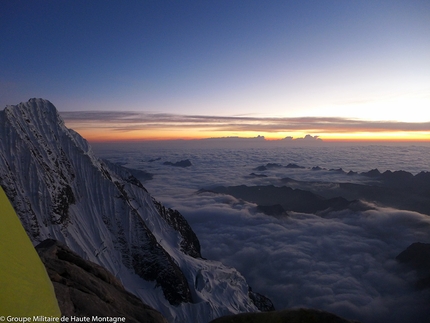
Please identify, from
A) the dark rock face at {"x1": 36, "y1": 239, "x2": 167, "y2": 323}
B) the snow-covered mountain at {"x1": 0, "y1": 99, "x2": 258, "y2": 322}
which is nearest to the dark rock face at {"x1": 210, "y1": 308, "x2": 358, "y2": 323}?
the dark rock face at {"x1": 36, "y1": 239, "x2": 167, "y2": 323}

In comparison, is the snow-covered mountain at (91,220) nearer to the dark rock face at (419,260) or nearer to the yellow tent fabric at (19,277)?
the yellow tent fabric at (19,277)

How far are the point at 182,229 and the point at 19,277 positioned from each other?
54.9 metres

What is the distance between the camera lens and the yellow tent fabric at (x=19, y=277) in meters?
4.51

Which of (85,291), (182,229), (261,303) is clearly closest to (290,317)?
(85,291)

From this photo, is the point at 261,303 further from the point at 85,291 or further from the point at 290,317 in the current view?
the point at 290,317

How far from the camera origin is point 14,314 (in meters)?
4.33

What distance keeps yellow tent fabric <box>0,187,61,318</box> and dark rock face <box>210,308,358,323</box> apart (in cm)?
532

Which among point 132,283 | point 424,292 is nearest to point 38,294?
point 132,283

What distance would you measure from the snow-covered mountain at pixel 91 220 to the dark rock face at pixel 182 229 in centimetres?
360

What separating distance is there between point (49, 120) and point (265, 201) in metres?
171

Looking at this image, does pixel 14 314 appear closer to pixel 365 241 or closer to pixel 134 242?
pixel 134 242

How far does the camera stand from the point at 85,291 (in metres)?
10.1

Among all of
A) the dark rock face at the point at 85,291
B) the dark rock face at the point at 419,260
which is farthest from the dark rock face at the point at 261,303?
the dark rock face at the point at 419,260

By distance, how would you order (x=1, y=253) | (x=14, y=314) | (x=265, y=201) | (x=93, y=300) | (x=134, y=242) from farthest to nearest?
(x=265, y=201)
(x=134, y=242)
(x=93, y=300)
(x=1, y=253)
(x=14, y=314)
